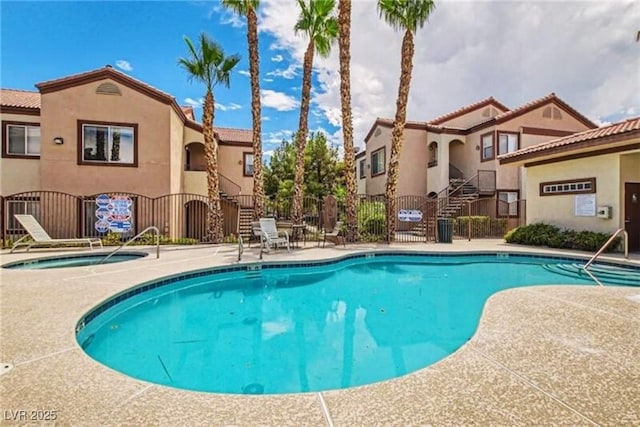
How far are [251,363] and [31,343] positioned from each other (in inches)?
89.1

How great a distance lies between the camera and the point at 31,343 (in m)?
3.38

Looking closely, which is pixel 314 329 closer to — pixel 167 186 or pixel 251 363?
pixel 251 363

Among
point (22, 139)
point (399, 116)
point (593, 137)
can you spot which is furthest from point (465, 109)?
point (22, 139)

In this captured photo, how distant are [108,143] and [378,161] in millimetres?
16281

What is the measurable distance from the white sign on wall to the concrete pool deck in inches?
386

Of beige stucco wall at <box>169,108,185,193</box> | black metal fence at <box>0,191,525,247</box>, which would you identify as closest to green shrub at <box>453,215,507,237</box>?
black metal fence at <box>0,191,525,247</box>

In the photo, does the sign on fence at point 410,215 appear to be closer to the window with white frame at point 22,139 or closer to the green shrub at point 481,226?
the green shrub at point 481,226

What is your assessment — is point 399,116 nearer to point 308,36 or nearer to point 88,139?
point 308,36

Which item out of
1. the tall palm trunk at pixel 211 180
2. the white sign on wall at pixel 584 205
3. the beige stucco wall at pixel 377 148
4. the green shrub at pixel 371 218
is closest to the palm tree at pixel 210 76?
the tall palm trunk at pixel 211 180

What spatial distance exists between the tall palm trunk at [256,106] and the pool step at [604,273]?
10530 millimetres

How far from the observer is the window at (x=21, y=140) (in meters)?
14.0

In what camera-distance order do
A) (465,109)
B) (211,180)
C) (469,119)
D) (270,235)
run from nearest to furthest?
1. (270,235)
2. (211,180)
3. (465,109)
4. (469,119)

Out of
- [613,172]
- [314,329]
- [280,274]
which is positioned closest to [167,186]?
[280,274]

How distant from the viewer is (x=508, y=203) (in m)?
19.3
